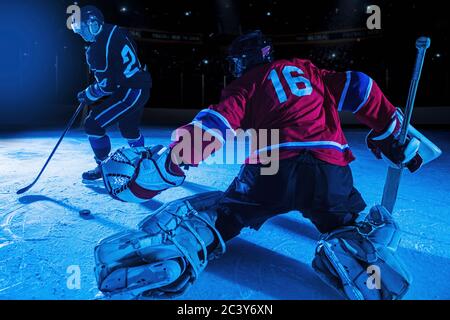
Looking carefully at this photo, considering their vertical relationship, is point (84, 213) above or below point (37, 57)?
below

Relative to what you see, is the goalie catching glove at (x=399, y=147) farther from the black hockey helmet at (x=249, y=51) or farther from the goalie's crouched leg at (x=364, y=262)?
the black hockey helmet at (x=249, y=51)

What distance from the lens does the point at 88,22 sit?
9.16ft

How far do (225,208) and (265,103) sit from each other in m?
0.46

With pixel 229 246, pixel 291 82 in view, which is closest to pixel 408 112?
pixel 291 82

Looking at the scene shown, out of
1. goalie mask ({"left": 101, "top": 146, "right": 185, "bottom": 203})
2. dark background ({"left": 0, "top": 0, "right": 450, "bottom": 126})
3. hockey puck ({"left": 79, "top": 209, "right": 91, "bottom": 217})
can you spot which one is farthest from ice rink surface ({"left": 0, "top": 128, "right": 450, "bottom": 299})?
dark background ({"left": 0, "top": 0, "right": 450, "bottom": 126})

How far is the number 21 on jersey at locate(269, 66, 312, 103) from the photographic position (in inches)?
51.6

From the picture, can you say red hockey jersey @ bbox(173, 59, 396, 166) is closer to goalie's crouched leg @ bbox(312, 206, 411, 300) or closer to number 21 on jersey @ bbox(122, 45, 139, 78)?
goalie's crouched leg @ bbox(312, 206, 411, 300)

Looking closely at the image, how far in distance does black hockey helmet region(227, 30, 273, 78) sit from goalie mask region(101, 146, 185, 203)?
0.53 metres

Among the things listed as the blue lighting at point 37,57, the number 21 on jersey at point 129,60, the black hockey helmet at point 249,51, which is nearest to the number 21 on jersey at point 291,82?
the black hockey helmet at point 249,51

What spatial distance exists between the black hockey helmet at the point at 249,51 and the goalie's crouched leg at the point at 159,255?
67cm

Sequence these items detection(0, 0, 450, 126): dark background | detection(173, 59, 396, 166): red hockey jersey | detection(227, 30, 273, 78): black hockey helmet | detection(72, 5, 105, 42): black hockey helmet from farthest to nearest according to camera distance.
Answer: detection(0, 0, 450, 126): dark background < detection(72, 5, 105, 42): black hockey helmet < detection(227, 30, 273, 78): black hockey helmet < detection(173, 59, 396, 166): red hockey jersey

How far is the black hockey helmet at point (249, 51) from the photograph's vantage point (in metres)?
1.44

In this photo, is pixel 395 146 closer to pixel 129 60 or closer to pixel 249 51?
pixel 249 51

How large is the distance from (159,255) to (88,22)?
2.33 metres
